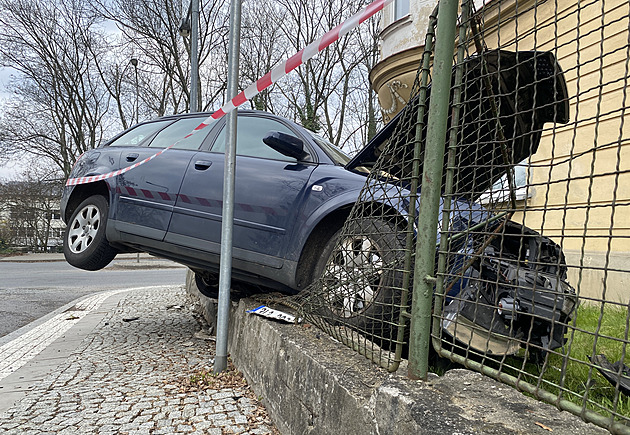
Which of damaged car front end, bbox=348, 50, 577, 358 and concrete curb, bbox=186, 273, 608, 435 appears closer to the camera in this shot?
concrete curb, bbox=186, 273, 608, 435

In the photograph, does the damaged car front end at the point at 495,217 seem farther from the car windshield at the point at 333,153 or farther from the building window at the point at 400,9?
the building window at the point at 400,9

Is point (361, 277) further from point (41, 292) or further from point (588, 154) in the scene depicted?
point (41, 292)

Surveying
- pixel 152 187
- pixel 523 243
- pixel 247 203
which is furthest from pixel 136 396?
pixel 523 243

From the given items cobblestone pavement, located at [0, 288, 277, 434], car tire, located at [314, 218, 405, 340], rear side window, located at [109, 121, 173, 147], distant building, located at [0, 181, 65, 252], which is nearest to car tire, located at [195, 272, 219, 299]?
cobblestone pavement, located at [0, 288, 277, 434]

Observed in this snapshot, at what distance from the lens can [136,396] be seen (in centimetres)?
320

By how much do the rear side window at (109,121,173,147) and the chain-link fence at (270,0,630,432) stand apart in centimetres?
280

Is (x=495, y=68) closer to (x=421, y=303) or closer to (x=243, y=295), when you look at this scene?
(x=421, y=303)

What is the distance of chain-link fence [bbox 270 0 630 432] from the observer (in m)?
1.51

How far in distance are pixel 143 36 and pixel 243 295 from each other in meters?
16.7

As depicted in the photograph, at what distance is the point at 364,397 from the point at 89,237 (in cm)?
394

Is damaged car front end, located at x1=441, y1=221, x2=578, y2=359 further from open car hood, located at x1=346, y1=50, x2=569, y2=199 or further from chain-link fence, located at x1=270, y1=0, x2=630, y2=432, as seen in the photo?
open car hood, located at x1=346, y1=50, x2=569, y2=199

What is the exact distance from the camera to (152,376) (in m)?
3.65

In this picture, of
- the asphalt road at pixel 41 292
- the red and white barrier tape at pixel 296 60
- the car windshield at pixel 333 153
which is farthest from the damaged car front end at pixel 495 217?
the asphalt road at pixel 41 292

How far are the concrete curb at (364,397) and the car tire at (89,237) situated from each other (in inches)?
88.3
